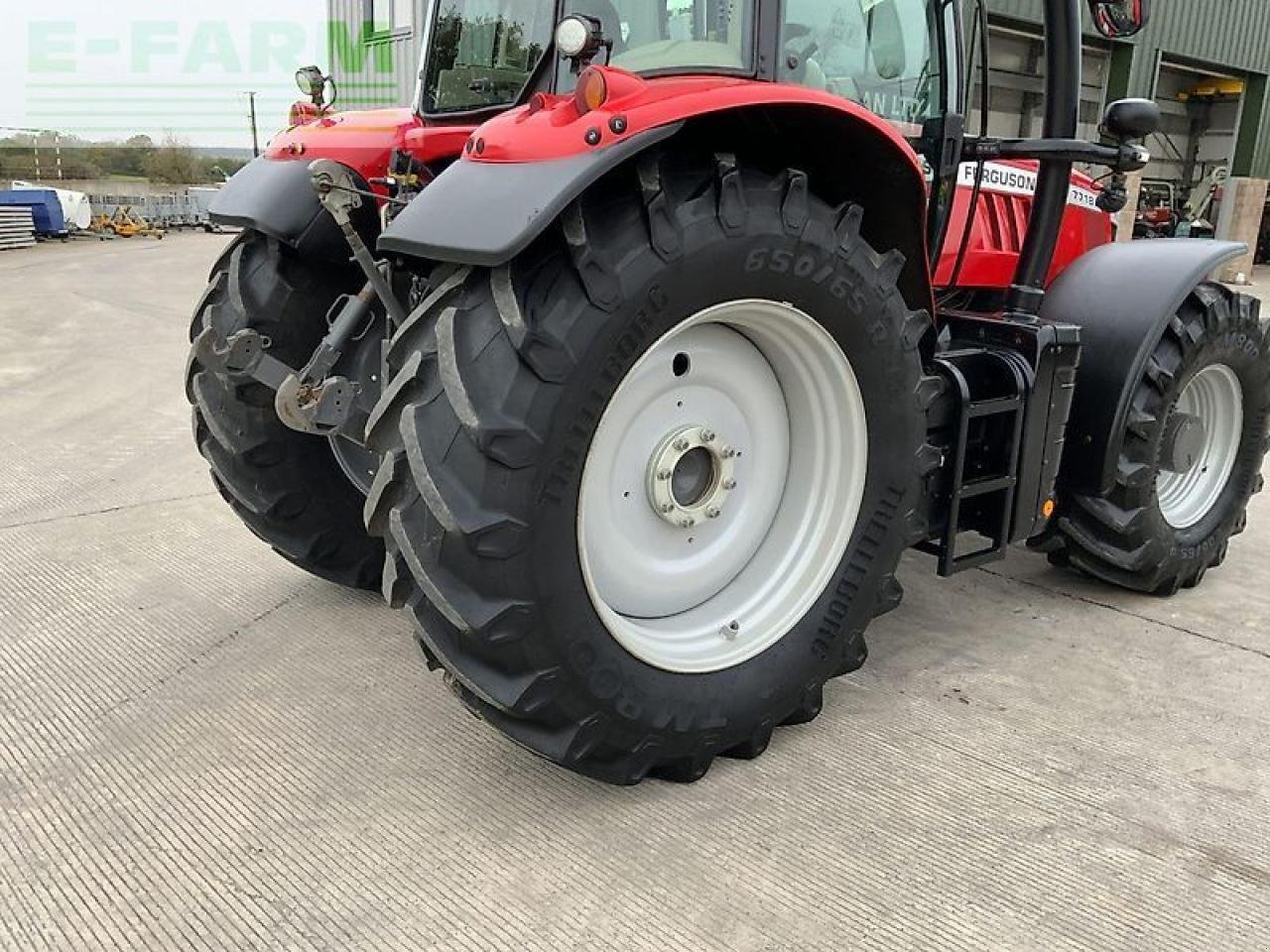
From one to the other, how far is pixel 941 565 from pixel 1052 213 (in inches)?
44.5

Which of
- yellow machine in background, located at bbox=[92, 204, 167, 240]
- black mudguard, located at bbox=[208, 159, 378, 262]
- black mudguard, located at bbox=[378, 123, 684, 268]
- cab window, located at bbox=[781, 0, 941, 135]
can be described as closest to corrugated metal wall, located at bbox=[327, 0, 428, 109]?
black mudguard, located at bbox=[208, 159, 378, 262]

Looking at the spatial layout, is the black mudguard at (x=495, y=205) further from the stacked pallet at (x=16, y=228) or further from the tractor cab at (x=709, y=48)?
the stacked pallet at (x=16, y=228)

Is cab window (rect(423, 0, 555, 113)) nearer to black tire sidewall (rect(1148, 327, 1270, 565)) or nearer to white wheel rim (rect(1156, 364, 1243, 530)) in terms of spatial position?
black tire sidewall (rect(1148, 327, 1270, 565))

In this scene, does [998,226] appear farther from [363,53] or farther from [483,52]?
[363,53]

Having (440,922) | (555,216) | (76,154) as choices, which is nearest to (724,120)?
(555,216)

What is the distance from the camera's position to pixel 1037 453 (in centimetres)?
288

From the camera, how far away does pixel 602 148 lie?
183cm

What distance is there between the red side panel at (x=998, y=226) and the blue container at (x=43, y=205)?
740 inches

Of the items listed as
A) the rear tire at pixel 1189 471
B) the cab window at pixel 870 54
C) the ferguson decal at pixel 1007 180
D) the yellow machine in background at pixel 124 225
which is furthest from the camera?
the yellow machine in background at pixel 124 225

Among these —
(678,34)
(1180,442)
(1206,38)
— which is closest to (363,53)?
(678,34)

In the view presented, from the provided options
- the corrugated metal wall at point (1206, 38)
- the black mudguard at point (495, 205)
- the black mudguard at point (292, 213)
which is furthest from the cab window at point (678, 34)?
the corrugated metal wall at point (1206, 38)

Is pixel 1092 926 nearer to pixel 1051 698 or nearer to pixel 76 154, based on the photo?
pixel 1051 698

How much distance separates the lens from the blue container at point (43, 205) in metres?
18.0

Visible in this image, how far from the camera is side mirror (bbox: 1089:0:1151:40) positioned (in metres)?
2.67
